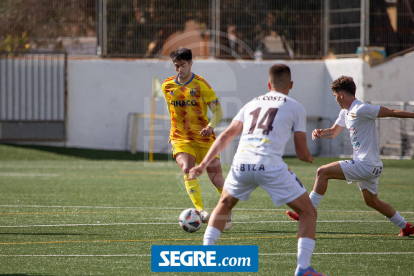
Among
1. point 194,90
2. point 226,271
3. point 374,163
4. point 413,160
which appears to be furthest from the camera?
point 413,160

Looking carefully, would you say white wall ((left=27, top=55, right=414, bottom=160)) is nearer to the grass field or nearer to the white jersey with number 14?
the grass field

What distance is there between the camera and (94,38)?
2191 cm

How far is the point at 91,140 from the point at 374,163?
1598 centimetres

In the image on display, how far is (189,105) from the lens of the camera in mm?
7516

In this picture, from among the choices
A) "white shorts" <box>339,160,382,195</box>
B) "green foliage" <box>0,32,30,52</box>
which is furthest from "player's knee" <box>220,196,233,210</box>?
"green foliage" <box>0,32,30,52</box>

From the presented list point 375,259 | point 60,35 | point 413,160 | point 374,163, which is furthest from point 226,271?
point 60,35

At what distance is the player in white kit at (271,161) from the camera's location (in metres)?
4.75

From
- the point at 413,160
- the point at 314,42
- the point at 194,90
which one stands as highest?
the point at 314,42

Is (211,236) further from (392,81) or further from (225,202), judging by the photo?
(392,81)

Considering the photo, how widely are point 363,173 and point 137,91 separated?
50.6 ft

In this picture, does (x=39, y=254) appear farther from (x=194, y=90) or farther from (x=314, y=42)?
(x=314, y=42)

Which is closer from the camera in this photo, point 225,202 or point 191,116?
point 225,202

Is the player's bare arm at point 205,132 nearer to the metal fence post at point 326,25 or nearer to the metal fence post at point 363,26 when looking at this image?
the metal fence post at point 363,26

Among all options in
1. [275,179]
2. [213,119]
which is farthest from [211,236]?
[213,119]
